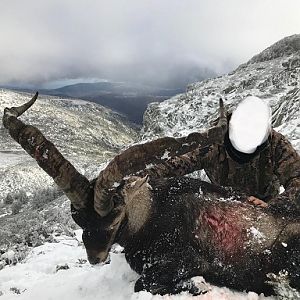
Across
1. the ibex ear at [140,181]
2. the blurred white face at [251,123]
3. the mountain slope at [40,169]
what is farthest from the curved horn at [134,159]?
the mountain slope at [40,169]

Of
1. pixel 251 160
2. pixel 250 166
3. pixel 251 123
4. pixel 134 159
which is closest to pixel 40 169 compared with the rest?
pixel 250 166

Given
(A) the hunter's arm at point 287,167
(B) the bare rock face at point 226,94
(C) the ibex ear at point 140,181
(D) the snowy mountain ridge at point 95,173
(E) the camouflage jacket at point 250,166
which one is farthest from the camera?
(B) the bare rock face at point 226,94

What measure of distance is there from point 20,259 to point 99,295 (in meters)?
5.14

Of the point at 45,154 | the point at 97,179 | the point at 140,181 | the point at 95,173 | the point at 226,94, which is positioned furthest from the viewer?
the point at 226,94

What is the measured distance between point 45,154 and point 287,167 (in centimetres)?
321

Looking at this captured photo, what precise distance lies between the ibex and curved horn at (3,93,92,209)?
0.28ft

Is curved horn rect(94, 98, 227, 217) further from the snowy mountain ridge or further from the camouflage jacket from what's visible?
the camouflage jacket

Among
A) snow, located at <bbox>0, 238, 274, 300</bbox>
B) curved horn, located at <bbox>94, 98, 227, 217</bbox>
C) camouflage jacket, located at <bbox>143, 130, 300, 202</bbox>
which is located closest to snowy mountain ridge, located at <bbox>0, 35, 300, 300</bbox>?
snow, located at <bbox>0, 238, 274, 300</bbox>

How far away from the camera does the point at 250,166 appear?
22.2 feet

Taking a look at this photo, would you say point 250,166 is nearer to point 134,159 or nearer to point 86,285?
point 86,285

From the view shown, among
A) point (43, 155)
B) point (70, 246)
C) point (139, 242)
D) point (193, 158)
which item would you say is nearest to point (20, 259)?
Result: point (70, 246)

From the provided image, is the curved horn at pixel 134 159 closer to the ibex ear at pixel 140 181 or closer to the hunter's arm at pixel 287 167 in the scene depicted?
the ibex ear at pixel 140 181

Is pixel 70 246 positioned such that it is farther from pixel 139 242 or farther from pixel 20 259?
pixel 139 242

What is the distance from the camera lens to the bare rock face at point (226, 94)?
3489 centimetres
